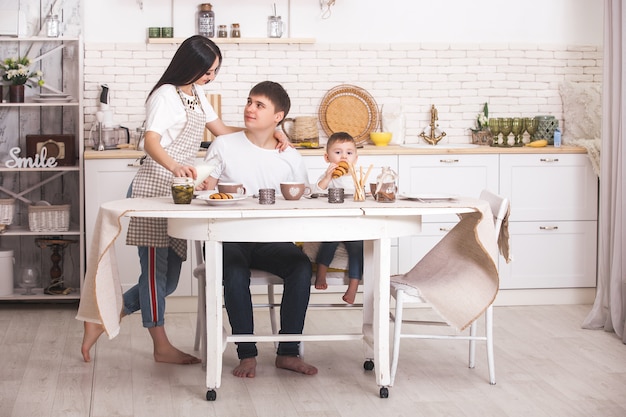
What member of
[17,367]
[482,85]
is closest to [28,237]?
[17,367]

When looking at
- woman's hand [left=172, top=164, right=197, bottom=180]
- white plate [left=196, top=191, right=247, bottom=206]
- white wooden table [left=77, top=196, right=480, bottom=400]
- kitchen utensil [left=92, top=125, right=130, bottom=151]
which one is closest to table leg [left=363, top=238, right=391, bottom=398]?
white wooden table [left=77, top=196, right=480, bottom=400]

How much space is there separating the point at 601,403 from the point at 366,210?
1.24m

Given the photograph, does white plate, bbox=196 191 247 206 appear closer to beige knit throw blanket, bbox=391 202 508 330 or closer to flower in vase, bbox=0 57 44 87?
beige knit throw blanket, bbox=391 202 508 330

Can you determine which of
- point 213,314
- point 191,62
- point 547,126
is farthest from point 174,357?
→ point 547,126

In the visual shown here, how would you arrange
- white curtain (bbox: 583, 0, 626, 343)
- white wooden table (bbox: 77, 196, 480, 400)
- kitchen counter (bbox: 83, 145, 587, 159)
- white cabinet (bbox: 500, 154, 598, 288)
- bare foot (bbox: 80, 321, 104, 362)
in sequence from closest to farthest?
1. white wooden table (bbox: 77, 196, 480, 400)
2. bare foot (bbox: 80, 321, 104, 362)
3. white curtain (bbox: 583, 0, 626, 343)
4. kitchen counter (bbox: 83, 145, 587, 159)
5. white cabinet (bbox: 500, 154, 598, 288)

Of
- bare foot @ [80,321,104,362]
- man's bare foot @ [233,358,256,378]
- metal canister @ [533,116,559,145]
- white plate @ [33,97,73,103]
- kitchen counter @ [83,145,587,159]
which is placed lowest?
man's bare foot @ [233,358,256,378]

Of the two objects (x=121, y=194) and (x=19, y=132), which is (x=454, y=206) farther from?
(x=19, y=132)

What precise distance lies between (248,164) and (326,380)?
1.05 metres

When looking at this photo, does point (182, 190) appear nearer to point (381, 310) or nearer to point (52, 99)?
point (381, 310)

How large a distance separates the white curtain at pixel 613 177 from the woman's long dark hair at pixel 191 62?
7.30ft

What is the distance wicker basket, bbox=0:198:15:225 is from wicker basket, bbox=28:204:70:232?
124 mm

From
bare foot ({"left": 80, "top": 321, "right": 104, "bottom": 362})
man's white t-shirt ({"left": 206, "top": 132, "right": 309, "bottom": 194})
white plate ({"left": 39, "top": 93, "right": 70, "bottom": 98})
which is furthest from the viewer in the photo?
white plate ({"left": 39, "top": 93, "right": 70, "bottom": 98})

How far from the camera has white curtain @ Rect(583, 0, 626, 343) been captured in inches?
201

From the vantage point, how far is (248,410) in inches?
150
